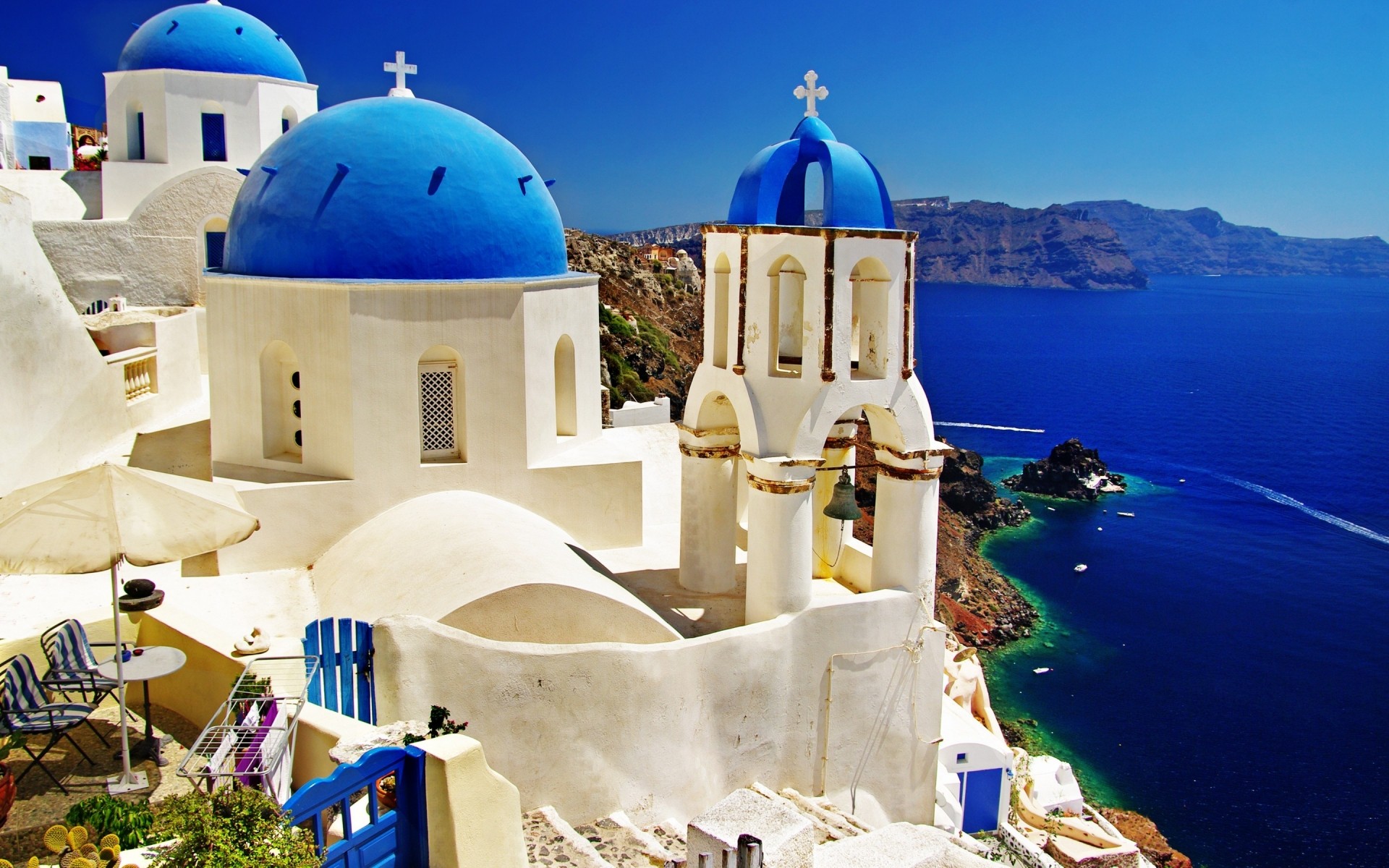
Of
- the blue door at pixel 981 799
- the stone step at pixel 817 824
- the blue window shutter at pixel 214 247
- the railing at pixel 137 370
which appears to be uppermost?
A: the blue window shutter at pixel 214 247

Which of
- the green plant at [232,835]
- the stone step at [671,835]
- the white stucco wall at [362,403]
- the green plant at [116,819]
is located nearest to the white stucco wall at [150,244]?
the white stucco wall at [362,403]

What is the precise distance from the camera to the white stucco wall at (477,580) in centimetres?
986

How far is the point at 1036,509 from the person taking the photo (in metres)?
59.1

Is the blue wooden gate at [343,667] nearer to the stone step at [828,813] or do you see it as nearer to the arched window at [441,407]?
the arched window at [441,407]

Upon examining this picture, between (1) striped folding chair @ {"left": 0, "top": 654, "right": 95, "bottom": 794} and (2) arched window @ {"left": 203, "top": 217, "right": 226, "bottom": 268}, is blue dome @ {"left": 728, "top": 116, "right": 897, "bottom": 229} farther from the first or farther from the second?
(2) arched window @ {"left": 203, "top": 217, "right": 226, "bottom": 268}

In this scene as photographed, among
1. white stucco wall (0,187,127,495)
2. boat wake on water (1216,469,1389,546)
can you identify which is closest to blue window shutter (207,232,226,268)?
white stucco wall (0,187,127,495)

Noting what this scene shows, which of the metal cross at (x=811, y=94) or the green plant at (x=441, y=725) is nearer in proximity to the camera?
the green plant at (x=441, y=725)

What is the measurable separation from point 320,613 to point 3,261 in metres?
5.98

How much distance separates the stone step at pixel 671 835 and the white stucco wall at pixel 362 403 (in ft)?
13.3

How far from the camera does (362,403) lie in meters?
11.7

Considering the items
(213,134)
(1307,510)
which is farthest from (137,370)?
(1307,510)

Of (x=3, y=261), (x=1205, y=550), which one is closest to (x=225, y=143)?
(x=3, y=261)

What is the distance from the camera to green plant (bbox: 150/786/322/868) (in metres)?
5.24

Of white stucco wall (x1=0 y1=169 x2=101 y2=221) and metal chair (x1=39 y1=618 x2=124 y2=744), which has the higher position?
white stucco wall (x1=0 y1=169 x2=101 y2=221)
